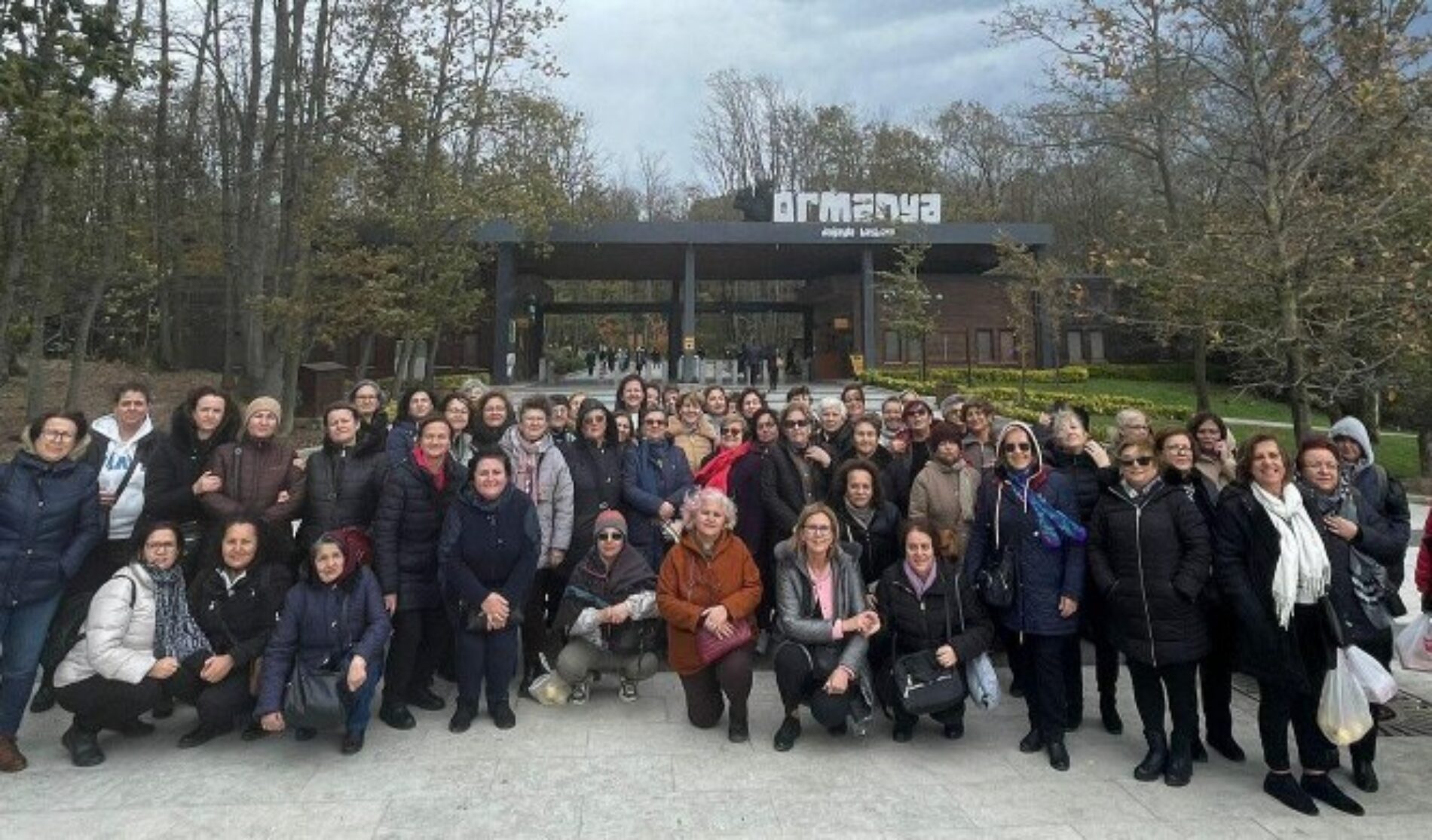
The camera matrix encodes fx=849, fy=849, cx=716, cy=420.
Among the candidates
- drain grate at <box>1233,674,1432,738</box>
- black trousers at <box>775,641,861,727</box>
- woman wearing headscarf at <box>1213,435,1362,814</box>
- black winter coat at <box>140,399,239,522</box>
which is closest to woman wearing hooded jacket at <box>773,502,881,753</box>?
black trousers at <box>775,641,861,727</box>

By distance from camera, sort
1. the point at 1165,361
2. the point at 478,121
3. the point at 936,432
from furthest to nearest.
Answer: the point at 1165,361 < the point at 478,121 < the point at 936,432

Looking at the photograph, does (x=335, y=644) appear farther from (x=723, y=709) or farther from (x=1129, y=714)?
(x=1129, y=714)

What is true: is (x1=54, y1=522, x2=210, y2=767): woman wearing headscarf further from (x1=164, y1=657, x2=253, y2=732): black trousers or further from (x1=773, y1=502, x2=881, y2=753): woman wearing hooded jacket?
(x1=773, y1=502, x2=881, y2=753): woman wearing hooded jacket

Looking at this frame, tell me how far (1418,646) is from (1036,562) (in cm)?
169

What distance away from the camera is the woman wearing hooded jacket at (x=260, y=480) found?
476 centimetres

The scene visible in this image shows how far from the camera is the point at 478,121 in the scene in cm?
1962

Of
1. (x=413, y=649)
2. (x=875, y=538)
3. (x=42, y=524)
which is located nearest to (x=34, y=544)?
(x=42, y=524)

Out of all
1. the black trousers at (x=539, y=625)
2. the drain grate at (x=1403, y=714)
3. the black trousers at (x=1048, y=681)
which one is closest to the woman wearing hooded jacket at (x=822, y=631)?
the black trousers at (x=1048, y=681)

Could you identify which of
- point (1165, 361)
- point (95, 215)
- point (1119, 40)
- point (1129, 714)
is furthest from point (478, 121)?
point (1165, 361)

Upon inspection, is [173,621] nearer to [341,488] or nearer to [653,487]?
[341,488]

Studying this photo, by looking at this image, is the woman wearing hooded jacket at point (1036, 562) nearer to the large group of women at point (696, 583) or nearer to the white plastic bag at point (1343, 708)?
the large group of women at point (696, 583)

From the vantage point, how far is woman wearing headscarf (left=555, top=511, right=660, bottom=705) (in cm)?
493

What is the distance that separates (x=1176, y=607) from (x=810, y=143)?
44754 mm

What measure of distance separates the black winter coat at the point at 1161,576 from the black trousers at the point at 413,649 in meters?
3.68
